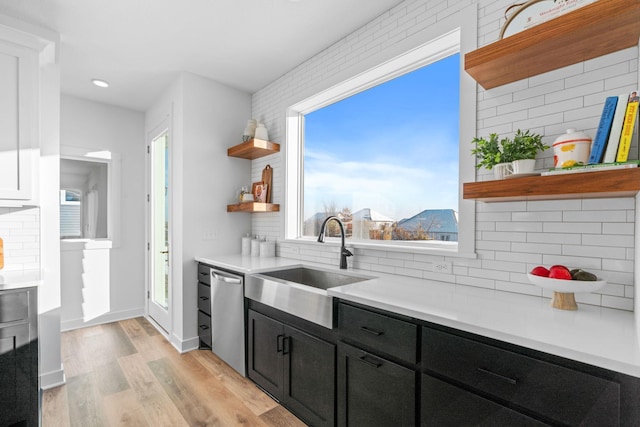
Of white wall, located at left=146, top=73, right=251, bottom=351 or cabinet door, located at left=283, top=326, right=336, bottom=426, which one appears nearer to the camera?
cabinet door, located at left=283, top=326, right=336, bottom=426

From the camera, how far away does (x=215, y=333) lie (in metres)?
2.88

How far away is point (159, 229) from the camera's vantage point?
12.8 feet

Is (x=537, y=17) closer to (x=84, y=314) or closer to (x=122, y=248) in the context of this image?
(x=122, y=248)

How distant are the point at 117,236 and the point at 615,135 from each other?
4743 millimetres

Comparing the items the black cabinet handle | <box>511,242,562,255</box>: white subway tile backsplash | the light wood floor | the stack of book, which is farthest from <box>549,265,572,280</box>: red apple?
the light wood floor

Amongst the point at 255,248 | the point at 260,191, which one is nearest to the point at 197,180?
the point at 260,191

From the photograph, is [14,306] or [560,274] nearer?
[560,274]

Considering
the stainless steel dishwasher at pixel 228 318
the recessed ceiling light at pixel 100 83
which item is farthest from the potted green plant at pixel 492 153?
the recessed ceiling light at pixel 100 83

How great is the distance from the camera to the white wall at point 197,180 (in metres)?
3.18

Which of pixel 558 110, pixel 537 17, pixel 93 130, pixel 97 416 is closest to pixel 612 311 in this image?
pixel 558 110

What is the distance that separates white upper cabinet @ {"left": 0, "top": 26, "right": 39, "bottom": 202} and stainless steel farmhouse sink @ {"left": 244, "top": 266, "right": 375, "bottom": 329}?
1717mm

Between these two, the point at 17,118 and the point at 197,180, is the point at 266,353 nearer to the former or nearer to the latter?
the point at 197,180

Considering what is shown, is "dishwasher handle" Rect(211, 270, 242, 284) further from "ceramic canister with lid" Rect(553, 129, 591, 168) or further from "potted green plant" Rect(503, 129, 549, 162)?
"ceramic canister with lid" Rect(553, 129, 591, 168)

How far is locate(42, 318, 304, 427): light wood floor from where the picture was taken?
209 centimetres
